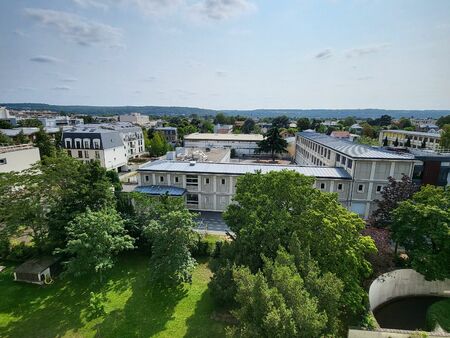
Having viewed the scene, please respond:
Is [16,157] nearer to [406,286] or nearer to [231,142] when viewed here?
[406,286]

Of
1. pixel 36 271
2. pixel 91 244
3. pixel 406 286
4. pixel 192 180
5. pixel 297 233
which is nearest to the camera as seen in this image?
pixel 297 233

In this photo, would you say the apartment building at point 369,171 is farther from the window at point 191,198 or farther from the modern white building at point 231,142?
the modern white building at point 231,142

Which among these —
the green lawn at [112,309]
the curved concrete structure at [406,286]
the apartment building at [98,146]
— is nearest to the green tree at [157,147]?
the apartment building at [98,146]

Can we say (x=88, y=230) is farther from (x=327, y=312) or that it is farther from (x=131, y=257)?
(x=327, y=312)

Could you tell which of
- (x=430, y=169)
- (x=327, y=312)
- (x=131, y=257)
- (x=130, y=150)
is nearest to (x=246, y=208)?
(x=327, y=312)

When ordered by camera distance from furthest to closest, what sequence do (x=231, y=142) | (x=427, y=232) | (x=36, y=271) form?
1. (x=231, y=142)
2. (x=36, y=271)
3. (x=427, y=232)

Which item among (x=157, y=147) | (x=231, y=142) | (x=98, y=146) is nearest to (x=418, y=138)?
(x=231, y=142)

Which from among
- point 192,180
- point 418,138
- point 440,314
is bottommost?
point 440,314
